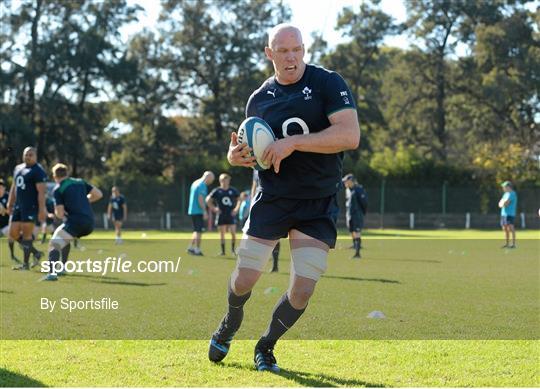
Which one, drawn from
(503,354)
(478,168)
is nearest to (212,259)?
(503,354)

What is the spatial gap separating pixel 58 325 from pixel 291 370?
9.25ft

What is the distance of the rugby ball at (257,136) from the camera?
5.11m

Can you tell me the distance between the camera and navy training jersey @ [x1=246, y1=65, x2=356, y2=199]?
5.26 meters

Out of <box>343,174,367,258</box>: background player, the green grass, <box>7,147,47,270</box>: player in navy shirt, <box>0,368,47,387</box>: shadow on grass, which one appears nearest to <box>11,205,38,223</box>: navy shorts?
<box>7,147,47,270</box>: player in navy shirt

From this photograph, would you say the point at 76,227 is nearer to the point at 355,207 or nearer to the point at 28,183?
the point at 28,183

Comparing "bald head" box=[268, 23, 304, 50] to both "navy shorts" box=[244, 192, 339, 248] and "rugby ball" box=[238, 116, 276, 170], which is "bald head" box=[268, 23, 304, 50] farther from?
"navy shorts" box=[244, 192, 339, 248]

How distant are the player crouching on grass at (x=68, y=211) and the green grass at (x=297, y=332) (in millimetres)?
537

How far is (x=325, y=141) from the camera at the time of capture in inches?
198

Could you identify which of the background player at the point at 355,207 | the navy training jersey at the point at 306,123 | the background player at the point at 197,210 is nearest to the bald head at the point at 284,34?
the navy training jersey at the point at 306,123

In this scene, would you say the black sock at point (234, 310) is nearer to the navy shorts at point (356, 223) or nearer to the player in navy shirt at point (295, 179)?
the player in navy shirt at point (295, 179)

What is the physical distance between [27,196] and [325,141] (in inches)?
355

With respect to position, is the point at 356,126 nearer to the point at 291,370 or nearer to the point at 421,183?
the point at 291,370

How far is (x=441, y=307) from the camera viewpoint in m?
8.80

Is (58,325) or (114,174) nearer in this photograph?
(58,325)
